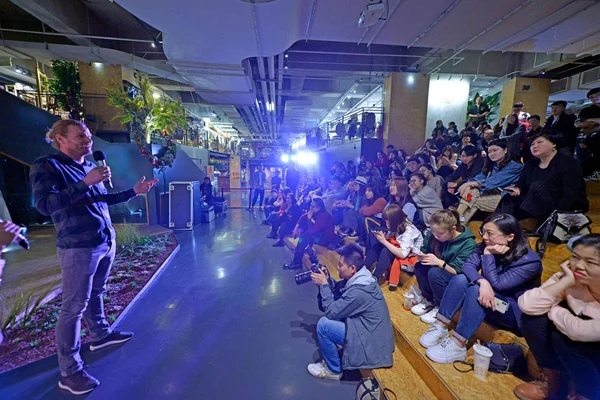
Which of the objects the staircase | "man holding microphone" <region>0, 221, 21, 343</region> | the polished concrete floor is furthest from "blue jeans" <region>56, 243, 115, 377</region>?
the staircase

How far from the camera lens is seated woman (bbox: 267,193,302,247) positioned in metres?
5.89

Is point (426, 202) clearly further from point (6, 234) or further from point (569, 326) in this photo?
point (6, 234)

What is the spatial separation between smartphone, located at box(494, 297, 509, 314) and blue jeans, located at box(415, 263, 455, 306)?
353 millimetres

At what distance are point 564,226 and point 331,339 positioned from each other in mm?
2225

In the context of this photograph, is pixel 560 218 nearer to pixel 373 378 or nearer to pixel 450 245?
pixel 450 245

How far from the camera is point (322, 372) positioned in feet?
6.73

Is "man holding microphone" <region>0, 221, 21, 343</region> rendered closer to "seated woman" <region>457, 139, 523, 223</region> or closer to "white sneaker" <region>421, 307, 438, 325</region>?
"white sneaker" <region>421, 307, 438, 325</region>

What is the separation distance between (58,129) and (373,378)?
294 centimetres

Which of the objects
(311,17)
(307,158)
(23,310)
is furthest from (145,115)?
(307,158)

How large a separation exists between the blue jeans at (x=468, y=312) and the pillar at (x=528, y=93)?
363 inches

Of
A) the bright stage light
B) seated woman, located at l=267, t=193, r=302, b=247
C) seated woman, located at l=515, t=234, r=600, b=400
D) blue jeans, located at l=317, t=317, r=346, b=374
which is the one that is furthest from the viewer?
the bright stage light

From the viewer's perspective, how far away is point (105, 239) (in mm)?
2016

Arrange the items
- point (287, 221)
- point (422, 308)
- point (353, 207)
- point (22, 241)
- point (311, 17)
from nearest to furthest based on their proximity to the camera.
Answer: point (22, 241)
point (422, 308)
point (311, 17)
point (353, 207)
point (287, 221)

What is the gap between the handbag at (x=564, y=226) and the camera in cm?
211
